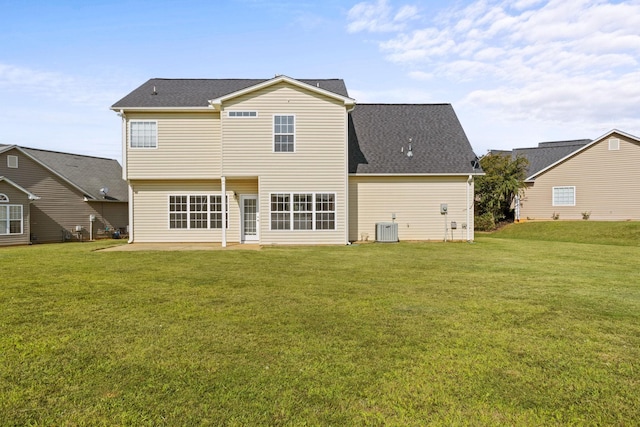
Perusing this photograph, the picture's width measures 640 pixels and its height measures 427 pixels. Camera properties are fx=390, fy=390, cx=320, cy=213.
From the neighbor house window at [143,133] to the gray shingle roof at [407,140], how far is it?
29.0 feet

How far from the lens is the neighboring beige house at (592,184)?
25.0m

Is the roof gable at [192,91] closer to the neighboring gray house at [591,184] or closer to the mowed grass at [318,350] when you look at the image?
the mowed grass at [318,350]

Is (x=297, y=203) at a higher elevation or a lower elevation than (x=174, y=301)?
higher

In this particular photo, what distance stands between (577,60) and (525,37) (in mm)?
4439

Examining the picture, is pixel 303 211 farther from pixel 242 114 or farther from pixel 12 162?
pixel 12 162

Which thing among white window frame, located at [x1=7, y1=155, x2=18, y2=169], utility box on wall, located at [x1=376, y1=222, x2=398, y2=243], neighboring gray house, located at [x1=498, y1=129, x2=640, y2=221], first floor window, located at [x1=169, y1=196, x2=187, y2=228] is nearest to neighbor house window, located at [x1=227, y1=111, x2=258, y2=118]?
first floor window, located at [x1=169, y1=196, x2=187, y2=228]

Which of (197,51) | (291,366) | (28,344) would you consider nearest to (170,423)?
(291,366)

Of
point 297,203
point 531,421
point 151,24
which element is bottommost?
point 531,421

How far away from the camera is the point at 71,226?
23.4 metres

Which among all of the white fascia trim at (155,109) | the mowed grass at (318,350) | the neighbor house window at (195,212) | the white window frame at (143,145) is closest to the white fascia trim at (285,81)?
the white fascia trim at (155,109)

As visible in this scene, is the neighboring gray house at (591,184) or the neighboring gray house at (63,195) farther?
the neighboring gray house at (591,184)

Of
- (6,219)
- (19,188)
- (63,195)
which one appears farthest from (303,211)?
(63,195)

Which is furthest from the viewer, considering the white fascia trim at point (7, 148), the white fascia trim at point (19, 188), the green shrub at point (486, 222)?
the green shrub at point (486, 222)

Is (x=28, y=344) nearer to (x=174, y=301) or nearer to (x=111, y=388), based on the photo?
(x=111, y=388)
